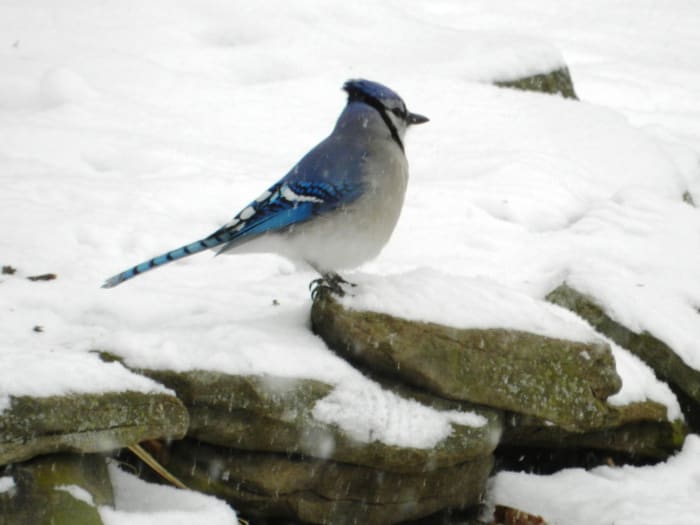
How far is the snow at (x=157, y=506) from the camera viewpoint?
11.0 ft

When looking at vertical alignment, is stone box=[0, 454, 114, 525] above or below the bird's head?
below

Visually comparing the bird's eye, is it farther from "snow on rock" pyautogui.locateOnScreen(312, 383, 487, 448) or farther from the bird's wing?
"snow on rock" pyautogui.locateOnScreen(312, 383, 487, 448)

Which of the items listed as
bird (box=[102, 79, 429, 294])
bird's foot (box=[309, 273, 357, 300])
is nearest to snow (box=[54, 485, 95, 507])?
bird (box=[102, 79, 429, 294])

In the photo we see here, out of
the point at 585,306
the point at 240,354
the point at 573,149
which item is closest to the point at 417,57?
the point at 573,149

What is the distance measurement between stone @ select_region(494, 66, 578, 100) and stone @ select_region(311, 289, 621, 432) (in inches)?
211

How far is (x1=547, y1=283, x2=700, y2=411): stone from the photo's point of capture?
16.7ft

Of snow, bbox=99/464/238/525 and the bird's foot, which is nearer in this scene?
snow, bbox=99/464/238/525

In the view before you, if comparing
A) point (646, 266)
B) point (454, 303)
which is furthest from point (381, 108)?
point (646, 266)

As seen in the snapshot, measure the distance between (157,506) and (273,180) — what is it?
11.1 feet

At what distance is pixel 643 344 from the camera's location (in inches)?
205

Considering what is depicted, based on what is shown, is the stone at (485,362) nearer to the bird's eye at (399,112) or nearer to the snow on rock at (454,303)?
the snow on rock at (454,303)

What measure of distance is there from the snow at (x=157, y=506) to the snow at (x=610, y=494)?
154cm

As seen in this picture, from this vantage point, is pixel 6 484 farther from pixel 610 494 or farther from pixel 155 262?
pixel 610 494

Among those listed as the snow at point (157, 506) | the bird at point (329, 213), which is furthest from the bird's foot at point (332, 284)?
the snow at point (157, 506)
